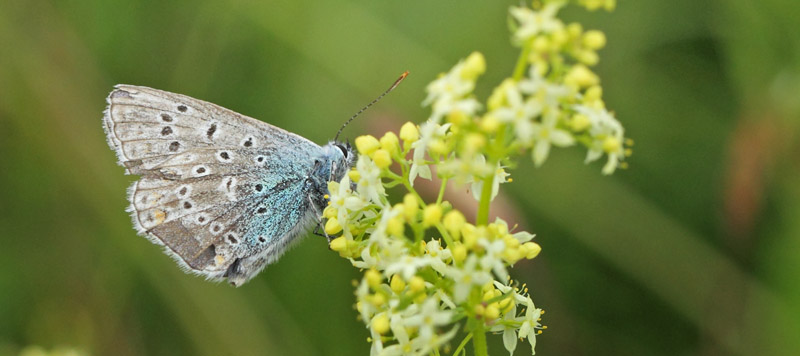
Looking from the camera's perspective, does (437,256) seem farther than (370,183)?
No

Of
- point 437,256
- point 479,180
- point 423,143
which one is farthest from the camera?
point 423,143

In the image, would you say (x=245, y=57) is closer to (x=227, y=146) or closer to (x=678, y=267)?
(x=227, y=146)

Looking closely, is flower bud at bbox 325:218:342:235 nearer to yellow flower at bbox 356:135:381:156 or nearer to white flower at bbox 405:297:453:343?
yellow flower at bbox 356:135:381:156

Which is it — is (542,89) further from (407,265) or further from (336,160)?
(336,160)

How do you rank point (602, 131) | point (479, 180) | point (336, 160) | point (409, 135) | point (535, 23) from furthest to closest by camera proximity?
point (336, 160) → point (409, 135) → point (479, 180) → point (602, 131) → point (535, 23)

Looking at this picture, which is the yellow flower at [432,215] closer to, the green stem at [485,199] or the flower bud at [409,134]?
the green stem at [485,199]

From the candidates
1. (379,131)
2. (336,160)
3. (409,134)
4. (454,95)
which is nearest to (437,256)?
(409,134)
